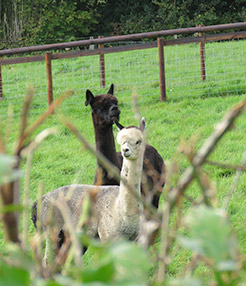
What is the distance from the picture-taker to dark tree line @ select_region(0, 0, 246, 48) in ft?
90.8

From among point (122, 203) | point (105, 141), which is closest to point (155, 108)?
point (105, 141)

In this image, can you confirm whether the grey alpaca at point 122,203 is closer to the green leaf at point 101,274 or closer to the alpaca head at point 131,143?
the alpaca head at point 131,143

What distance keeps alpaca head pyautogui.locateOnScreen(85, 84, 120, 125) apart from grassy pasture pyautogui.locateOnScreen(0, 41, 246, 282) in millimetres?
615

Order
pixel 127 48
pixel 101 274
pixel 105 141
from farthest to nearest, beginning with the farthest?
1. pixel 127 48
2. pixel 105 141
3. pixel 101 274

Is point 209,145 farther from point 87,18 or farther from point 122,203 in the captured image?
point 87,18

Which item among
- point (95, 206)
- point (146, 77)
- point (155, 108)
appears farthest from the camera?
point (146, 77)

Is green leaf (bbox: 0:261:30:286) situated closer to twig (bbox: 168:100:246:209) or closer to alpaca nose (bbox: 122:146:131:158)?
twig (bbox: 168:100:246:209)

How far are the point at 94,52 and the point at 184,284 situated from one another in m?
11.2

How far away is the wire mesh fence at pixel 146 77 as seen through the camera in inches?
434

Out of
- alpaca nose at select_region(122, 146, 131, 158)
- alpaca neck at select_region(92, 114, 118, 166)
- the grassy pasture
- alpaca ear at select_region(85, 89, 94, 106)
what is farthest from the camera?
the grassy pasture

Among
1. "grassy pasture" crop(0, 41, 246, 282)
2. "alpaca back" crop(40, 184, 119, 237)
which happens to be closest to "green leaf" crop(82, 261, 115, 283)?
"alpaca back" crop(40, 184, 119, 237)

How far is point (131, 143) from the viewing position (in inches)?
137

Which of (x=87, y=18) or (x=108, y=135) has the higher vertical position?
(x=87, y=18)

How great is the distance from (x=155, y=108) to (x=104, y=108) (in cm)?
471
